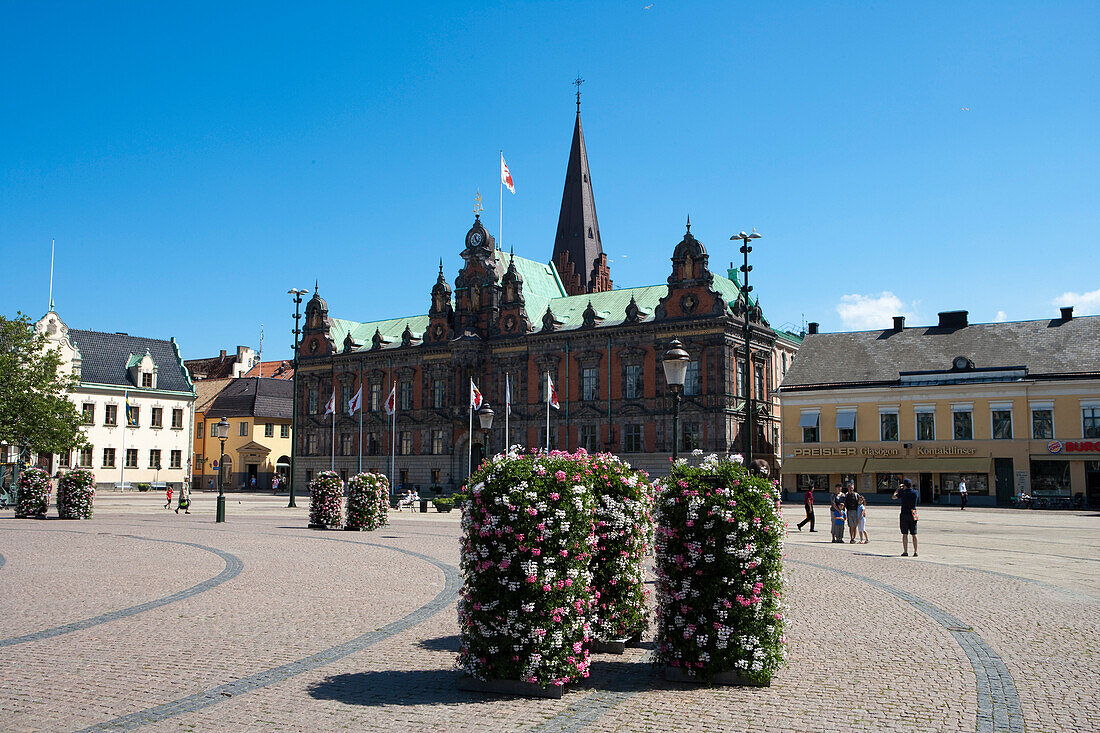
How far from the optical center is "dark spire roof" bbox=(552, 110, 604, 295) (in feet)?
266

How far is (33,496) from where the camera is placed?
109 ft

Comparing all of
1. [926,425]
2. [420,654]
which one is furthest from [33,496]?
[926,425]

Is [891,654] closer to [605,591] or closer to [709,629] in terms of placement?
[709,629]

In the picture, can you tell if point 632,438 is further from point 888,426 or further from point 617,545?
→ point 617,545

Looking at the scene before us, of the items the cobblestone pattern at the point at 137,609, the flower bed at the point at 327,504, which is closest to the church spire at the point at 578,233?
the flower bed at the point at 327,504

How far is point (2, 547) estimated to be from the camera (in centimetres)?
2122

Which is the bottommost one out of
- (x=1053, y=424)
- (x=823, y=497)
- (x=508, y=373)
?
(x=823, y=497)

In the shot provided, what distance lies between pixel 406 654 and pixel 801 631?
4964 mm

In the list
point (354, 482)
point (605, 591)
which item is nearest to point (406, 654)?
point (605, 591)

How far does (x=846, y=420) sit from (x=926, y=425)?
15.3 feet

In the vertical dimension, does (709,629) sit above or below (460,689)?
above

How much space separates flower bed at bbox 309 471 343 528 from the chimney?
142 ft

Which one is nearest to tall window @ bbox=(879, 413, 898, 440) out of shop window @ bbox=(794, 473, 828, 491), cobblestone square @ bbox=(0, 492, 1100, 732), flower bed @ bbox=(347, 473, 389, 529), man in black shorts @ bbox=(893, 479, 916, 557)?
shop window @ bbox=(794, 473, 828, 491)

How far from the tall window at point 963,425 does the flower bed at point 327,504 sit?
38638 mm
